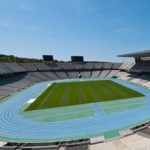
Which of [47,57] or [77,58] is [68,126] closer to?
[47,57]

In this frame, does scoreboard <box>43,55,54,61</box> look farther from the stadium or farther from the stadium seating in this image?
the stadium

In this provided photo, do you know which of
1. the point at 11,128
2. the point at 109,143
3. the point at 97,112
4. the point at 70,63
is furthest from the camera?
the point at 70,63

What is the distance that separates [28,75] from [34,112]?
35.1 m

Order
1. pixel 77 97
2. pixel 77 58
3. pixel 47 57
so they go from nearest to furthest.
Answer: pixel 77 97 → pixel 47 57 → pixel 77 58

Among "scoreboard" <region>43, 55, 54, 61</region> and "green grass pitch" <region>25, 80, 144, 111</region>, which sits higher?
"scoreboard" <region>43, 55, 54, 61</region>

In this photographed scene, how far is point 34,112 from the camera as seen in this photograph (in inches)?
842

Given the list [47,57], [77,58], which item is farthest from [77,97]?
[77,58]

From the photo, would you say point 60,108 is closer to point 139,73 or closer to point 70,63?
point 139,73

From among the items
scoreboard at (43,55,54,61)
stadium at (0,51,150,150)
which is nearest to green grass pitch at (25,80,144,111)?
stadium at (0,51,150,150)

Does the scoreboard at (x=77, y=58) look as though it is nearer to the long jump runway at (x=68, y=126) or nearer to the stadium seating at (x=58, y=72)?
A: the stadium seating at (x=58, y=72)

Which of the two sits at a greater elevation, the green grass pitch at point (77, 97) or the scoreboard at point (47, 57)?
the scoreboard at point (47, 57)

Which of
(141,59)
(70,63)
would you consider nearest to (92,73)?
(70,63)

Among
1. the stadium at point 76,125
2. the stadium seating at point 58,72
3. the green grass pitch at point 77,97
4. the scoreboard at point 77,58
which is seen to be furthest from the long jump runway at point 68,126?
the scoreboard at point 77,58

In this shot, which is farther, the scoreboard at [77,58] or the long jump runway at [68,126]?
the scoreboard at [77,58]
